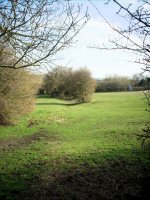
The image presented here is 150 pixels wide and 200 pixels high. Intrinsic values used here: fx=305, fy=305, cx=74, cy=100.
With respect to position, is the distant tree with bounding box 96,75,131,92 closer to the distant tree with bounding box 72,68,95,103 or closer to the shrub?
the distant tree with bounding box 72,68,95,103

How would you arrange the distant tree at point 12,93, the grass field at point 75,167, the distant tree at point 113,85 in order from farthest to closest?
the distant tree at point 113,85
the distant tree at point 12,93
the grass field at point 75,167

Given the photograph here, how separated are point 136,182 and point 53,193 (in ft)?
8.65

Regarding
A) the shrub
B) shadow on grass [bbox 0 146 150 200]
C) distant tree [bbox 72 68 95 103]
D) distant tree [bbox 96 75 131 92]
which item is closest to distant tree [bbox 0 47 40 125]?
the shrub

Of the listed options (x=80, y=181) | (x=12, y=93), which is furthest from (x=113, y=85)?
(x=80, y=181)

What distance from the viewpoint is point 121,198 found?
8.39m

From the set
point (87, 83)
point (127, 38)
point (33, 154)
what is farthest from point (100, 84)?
point (127, 38)

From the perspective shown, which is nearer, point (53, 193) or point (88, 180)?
point (53, 193)

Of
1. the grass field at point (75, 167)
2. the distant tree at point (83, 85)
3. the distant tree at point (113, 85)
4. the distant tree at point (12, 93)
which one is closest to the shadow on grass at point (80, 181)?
the grass field at point (75, 167)

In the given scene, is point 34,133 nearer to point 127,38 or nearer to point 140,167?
point 140,167

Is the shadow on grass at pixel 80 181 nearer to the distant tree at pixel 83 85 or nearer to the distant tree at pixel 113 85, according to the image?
the distant tree at pixel 83 85

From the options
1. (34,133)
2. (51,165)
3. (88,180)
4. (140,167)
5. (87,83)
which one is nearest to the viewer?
(88,180)

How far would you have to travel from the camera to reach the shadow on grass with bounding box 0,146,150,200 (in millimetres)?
8742

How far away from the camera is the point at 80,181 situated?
9.93 metres

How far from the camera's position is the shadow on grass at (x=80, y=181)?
28.7 feet
